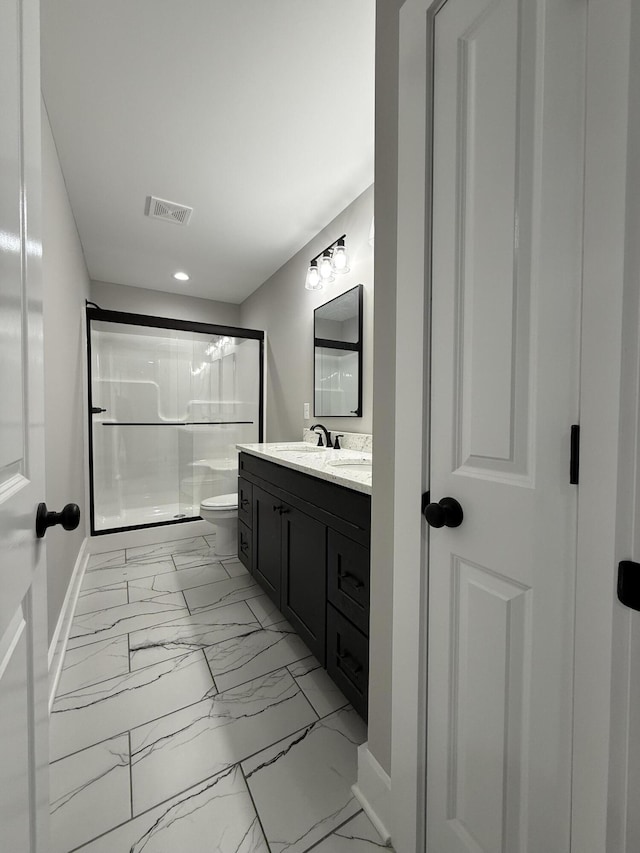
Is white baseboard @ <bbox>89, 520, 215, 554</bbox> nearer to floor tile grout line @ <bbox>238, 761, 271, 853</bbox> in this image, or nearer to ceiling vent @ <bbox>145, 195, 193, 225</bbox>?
floor tile grout line @ <bbox>238, 761, 271, 853</bbox>

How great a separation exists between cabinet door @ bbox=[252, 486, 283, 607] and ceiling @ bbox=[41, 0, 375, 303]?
1.82m

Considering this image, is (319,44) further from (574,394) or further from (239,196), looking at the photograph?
(574,394)

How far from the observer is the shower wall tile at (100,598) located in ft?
6.84

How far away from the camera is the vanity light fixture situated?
90.5 inches

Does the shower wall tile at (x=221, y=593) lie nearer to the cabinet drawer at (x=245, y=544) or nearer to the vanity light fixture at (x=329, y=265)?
the cabinet drawer at (x=245, y=544)

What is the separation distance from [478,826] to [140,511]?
3.24 meters

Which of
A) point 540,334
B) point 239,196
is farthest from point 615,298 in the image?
point 239,196

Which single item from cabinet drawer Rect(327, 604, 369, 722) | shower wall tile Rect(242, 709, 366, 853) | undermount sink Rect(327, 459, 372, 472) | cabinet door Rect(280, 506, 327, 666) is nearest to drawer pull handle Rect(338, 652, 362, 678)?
cabinet drawer Rect(327, 604, 369, 722)

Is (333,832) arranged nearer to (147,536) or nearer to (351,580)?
(351,580)

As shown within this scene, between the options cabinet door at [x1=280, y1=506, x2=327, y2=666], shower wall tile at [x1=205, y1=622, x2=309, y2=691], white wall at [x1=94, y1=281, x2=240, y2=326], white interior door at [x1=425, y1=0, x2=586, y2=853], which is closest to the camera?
white interior door at [x1=425, y1=0, x2=586, y2=853]

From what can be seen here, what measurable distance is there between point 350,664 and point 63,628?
1477mm

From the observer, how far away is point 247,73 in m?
1.43

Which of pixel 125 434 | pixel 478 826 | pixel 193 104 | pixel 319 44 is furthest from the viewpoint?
pixel 125 434

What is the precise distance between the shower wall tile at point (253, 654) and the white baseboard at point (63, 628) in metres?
0.61
